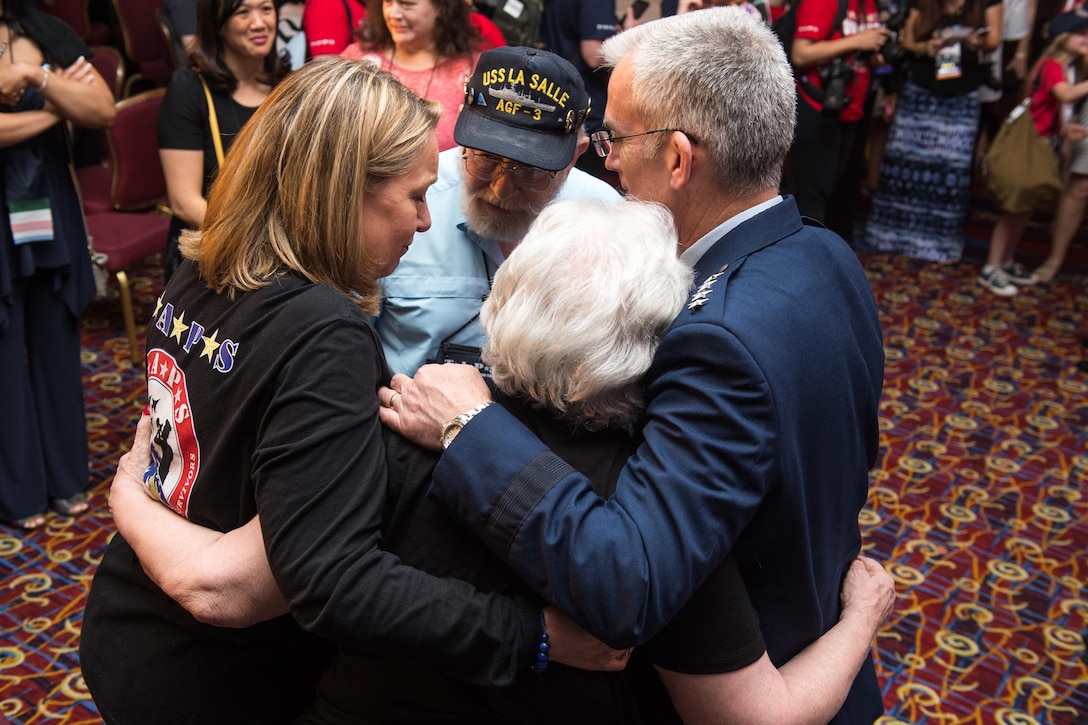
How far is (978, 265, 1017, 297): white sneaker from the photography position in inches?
235

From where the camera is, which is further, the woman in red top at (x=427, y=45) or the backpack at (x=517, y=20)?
the backpack at (x=517, y=20)

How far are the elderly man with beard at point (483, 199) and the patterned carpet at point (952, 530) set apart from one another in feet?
4.91

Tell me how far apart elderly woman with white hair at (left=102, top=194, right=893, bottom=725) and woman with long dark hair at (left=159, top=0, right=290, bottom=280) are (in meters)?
2.13

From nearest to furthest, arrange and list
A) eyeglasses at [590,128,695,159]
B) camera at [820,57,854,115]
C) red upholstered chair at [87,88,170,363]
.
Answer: eyeglasses at [590,128,695,159], red upholstered chair at [87,88,170,363], camera at [820,57,854,115]

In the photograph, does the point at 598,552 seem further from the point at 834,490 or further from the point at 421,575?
the point at 834,490

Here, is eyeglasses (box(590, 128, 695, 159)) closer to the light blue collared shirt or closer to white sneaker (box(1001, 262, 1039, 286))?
the light blue collared shirt

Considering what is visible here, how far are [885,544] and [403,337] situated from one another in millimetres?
2293

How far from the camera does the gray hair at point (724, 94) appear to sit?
1377 mm

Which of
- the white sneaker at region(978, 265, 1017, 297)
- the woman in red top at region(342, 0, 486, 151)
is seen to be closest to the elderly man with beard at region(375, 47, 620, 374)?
the woman in red top at region(342, 0, 486, 151)

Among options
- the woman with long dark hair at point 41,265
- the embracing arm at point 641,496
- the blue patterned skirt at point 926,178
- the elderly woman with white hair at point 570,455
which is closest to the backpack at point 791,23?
the blue patterned skirt at point 926,178

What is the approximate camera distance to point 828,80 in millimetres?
5176

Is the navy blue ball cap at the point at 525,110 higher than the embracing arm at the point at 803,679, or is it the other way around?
the navy blue ball cap at the point at 525,110

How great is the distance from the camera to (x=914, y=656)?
9.60ft

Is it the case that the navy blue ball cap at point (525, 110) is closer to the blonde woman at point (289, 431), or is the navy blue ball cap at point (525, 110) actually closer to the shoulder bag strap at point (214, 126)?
the blonde woman at point (289, 431)
